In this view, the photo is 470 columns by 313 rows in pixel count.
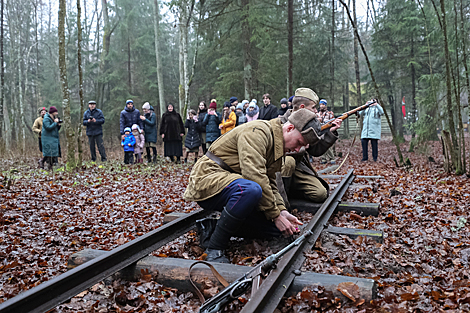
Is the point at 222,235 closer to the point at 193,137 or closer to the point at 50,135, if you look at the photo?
the point at 193,137

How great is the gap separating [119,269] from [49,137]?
31.2ft

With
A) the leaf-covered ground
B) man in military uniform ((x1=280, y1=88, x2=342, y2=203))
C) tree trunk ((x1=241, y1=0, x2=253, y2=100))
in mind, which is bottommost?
the leaf-covered ground

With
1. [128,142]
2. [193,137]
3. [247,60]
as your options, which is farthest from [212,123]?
[247,60]

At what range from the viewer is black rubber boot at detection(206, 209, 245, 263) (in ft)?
11.0

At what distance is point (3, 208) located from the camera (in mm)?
5602

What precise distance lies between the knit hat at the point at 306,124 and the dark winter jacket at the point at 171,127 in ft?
33.3

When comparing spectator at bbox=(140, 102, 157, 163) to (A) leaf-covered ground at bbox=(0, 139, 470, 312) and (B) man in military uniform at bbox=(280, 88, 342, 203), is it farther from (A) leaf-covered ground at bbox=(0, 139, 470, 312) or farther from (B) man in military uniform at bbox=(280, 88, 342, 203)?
(B) man in military uniform at bbox=(280, 88, 342, 203)

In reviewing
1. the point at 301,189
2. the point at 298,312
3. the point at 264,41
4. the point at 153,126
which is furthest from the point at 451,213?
the point at 264,41

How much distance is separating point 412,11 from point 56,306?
70.4 ft

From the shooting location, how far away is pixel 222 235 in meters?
3.45

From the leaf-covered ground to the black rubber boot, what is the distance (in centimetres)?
19

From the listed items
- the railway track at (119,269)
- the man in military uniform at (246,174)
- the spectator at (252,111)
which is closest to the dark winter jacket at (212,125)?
the spectator at (252,111)

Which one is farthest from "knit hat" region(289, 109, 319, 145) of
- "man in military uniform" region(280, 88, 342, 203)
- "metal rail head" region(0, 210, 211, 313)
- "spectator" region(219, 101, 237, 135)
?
"spectator" region(219, 101, 237, 135)

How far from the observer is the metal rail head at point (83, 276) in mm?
2299
